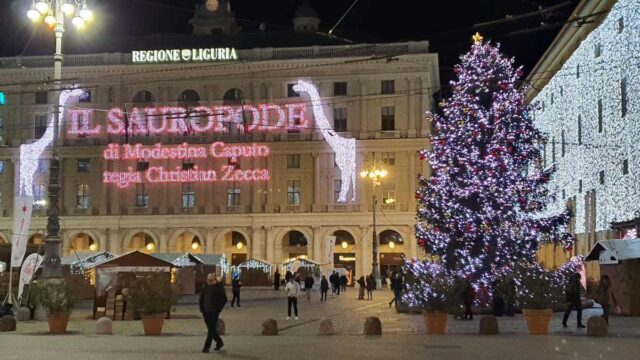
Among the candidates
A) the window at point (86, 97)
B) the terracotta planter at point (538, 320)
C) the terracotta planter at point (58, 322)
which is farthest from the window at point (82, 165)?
the terracotta planter at point (538, 320)

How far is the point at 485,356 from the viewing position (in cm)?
1575

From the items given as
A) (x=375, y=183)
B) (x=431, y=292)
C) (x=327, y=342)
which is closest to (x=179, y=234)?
(x=375, y=183)

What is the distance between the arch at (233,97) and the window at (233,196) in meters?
6.68

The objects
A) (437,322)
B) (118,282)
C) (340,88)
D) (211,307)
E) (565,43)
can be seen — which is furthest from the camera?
(340,88)

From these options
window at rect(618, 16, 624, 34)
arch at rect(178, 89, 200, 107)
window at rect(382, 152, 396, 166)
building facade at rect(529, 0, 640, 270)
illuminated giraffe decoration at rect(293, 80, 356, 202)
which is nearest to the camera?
building facade at rect(529, 0, 640, 270)

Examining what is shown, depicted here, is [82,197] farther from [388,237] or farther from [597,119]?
[597,119]

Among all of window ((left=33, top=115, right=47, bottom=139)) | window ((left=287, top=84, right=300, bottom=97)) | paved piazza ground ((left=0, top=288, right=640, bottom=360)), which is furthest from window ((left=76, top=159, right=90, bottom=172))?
paved piazza ground ((left=0, top=288, right=640, bottom=360))

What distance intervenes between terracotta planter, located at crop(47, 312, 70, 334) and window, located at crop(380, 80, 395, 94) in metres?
47.6

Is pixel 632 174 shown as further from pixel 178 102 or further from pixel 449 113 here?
pixel 178 102

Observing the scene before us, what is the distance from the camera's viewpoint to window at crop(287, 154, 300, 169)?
68062mm

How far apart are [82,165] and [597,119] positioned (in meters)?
45.5

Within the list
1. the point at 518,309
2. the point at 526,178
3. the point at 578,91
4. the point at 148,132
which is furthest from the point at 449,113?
the point at 148,132

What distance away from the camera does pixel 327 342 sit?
18938mm

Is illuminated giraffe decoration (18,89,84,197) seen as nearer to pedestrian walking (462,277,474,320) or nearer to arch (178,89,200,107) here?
arch (178,89,200,107)
